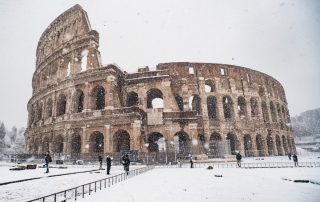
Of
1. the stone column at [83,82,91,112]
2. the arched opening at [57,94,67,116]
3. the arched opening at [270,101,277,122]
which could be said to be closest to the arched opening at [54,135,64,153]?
the arched opening at [57,94,67,116]

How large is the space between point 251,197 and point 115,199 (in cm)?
347

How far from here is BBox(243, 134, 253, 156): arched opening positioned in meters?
28.2

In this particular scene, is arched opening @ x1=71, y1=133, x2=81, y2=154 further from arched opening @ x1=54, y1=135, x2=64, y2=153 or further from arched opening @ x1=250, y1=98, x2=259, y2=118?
arched opening @ x1=250, y1=98, x2=259, y2=118

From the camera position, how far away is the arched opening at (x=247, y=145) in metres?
28.2

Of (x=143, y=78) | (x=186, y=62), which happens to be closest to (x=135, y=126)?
(x=143, y=78)

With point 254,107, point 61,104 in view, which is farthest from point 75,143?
point 254,107

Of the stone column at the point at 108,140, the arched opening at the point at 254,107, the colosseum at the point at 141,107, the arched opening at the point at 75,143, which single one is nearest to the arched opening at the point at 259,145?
the colosseum at the point at 141,107

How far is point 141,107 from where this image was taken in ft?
80.2

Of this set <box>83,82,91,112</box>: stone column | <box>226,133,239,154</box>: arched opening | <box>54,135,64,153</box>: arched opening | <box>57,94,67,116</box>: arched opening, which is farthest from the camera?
<box>226,133,239,154</box>: arched opening

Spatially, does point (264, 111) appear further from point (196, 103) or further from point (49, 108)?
point (49, 108)

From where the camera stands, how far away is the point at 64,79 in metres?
25.5

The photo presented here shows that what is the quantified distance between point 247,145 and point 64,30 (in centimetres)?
2713

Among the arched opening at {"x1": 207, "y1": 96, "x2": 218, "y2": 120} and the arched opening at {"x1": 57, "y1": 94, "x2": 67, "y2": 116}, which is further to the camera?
the arched opening at {"x1": 207, "y1": 96, "x2": 218, "y2": 120}

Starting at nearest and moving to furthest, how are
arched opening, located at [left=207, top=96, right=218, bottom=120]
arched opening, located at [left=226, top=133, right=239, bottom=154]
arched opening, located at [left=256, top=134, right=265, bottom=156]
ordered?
arched opening, located at [left=226, top=133, right=239, bottom=154]
arched opening, located at [left=256, top=134, right=265, bottom=156]
arched opening, located at [left=207, top=96, right=218, bottom=120]
